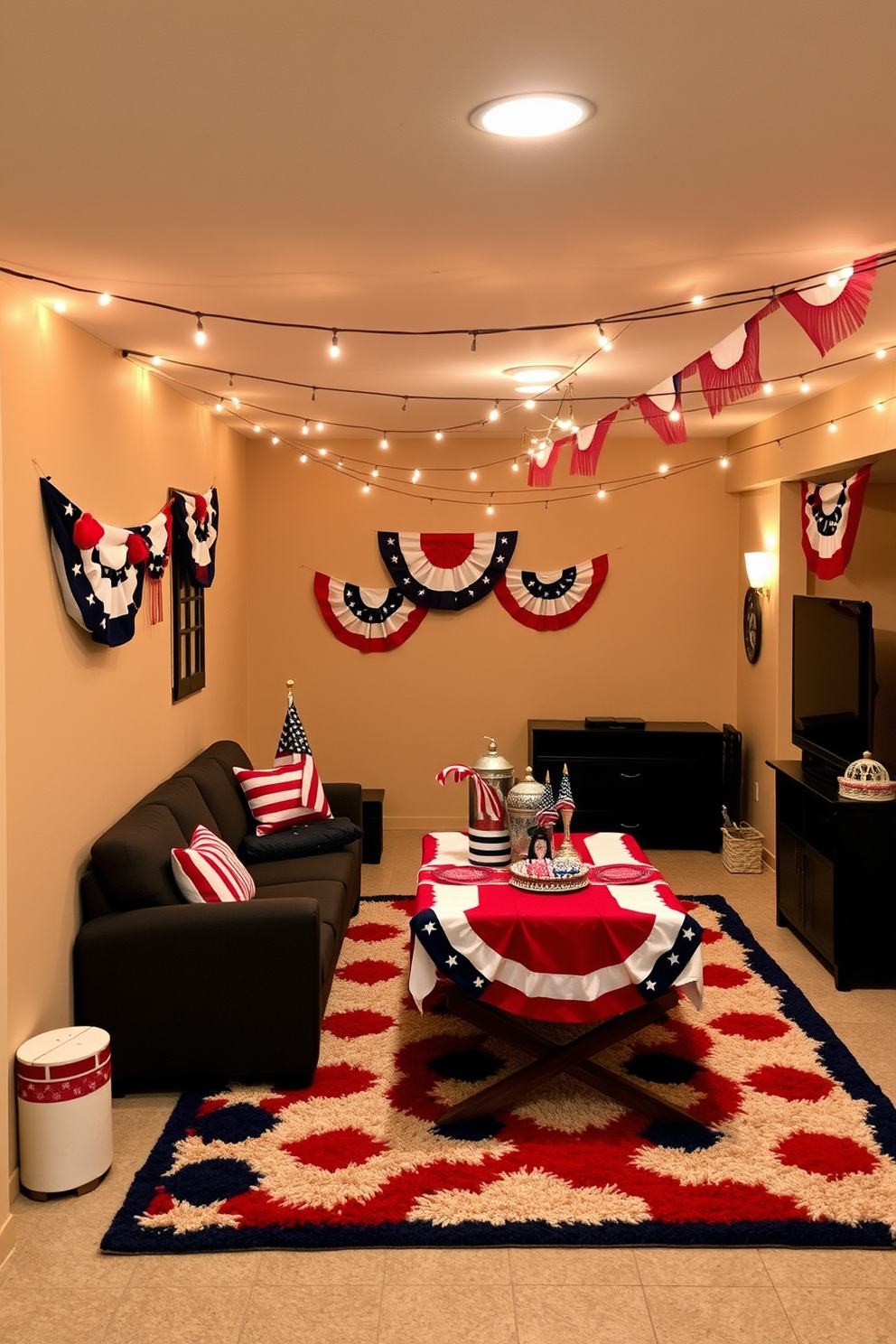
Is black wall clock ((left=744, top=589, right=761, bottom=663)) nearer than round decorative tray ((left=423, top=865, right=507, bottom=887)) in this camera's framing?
No

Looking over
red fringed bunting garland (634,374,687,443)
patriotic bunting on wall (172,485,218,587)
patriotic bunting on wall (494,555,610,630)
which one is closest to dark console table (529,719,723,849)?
patriotic bunting on wall (494,555,610,630)

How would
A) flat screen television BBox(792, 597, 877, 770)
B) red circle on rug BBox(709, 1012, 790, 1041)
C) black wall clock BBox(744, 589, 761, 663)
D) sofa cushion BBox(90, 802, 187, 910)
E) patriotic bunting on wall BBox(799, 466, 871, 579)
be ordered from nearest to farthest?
sofa cushion BBox(90, 802, 187, 910)
red circle on rug BBox(709, 1012, 790, 1041)
flat screen television BBox(792, 597, 877, 770)
patriotic bunting on wall BBox(799, 466, 871, 579)
black wall clock BBox(744, 589, 761, 663)

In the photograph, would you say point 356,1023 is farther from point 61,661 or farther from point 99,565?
point 99,565

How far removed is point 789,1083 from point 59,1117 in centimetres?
231

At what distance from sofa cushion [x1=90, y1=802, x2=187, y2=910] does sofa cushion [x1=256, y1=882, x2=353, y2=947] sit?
1.86ft

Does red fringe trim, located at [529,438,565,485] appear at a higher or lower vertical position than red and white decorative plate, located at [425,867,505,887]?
higher

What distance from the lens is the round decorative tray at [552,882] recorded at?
4.10 m

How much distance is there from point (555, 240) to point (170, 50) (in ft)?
4.42

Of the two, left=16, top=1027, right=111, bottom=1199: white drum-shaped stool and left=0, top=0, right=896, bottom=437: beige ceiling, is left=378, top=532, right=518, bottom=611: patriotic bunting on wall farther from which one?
left=16, top=1027, right=111, bottom=1199: white drum-shaped stool

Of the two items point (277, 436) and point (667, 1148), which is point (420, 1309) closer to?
point (667, 1148)

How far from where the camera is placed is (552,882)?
411 cm

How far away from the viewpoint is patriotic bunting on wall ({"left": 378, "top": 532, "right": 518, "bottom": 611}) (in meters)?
7.71

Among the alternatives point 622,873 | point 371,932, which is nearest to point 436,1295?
point 622,873

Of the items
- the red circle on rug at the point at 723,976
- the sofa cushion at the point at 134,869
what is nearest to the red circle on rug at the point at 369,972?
the sofa cushion at the point at 134,869
